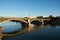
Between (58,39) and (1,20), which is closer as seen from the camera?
(58,39)

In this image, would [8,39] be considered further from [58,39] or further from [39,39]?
[58,39]

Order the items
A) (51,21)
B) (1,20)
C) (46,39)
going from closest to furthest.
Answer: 1. (46,39)
2. (1,20)
3. (51,21)

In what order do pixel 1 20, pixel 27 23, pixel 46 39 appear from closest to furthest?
pixel 46 39 < pixel 1 20 < pixel 27 23

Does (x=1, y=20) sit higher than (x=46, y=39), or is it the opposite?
(x=1, y=20)

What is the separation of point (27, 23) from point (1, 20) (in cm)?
1463

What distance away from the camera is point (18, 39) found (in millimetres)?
28406

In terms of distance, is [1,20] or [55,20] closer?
[1,20]

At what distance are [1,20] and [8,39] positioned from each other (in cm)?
1855

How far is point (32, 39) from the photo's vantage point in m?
28.5

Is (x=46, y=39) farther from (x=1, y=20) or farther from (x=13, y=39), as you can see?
(x=1, y=20)

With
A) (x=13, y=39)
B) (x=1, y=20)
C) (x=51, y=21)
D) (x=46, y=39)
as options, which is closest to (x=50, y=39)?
(x=46, y=39)

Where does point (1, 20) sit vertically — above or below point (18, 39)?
above

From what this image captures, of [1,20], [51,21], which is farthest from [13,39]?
[51,21]

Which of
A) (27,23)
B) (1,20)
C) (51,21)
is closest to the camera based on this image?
(1,20)
